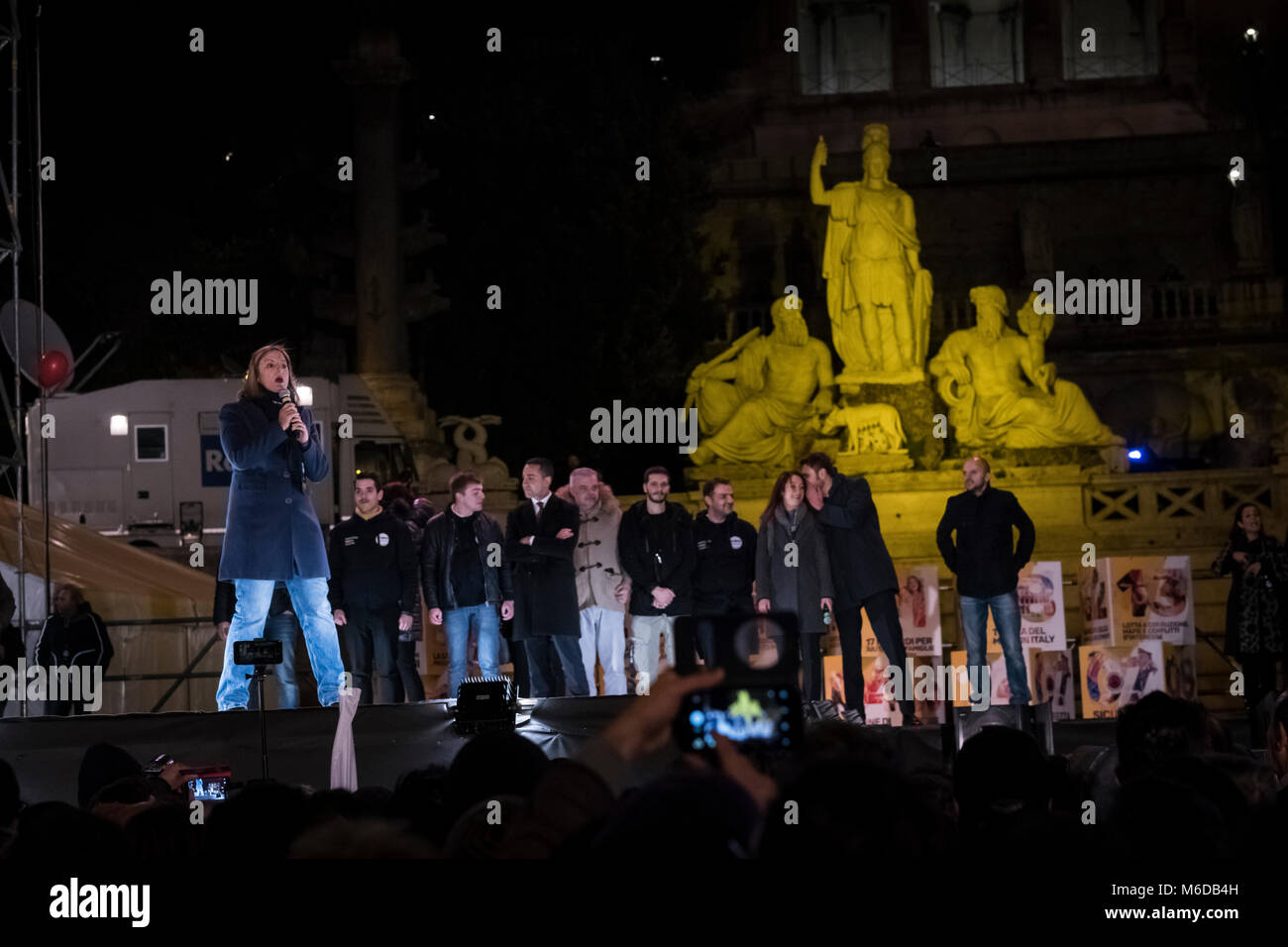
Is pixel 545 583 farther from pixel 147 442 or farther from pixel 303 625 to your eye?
pixel 147 442

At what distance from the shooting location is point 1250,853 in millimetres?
3062

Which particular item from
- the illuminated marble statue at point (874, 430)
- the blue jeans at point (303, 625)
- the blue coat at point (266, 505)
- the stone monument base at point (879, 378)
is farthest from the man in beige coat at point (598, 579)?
the stone monument base at point (879, 378)

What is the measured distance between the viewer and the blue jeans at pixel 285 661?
11.2 m

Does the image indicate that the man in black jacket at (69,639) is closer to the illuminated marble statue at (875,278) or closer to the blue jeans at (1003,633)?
the blue jeans at (1003,633)

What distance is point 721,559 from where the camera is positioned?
37.9ft

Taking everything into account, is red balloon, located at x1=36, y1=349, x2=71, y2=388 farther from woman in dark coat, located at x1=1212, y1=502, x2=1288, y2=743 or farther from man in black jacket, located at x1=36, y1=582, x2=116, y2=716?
woman in dark coat, located at x1=1212, y1=502, x2=1288, y2=743

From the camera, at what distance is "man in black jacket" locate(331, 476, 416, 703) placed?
11.5m

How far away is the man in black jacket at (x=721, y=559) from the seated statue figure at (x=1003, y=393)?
878cm

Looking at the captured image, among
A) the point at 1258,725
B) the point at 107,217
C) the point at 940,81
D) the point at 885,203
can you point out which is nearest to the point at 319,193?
the point at 107,217

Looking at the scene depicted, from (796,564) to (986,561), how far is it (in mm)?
1171

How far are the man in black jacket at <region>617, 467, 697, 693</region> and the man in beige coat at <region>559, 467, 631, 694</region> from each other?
0.91 ft

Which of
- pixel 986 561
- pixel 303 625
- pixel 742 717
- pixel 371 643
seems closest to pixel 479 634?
pixel 371 643

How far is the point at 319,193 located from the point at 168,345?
10.9ft
